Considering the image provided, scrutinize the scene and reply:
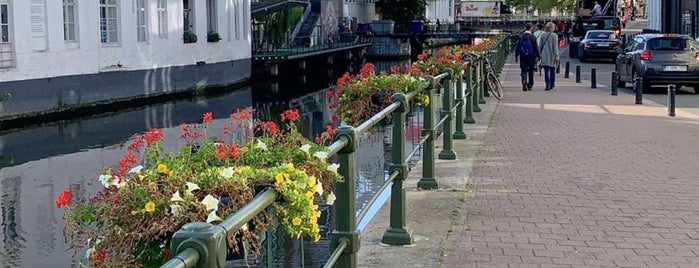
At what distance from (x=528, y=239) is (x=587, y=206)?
154 centimetres

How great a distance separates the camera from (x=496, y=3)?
128m

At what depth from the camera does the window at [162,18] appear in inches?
1338

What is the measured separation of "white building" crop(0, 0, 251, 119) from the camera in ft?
84.0

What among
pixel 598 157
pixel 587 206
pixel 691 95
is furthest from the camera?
pixel 691 95

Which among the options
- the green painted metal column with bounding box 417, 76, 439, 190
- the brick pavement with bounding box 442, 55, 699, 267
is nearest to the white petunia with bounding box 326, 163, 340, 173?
the brick pavement with bounding box 442, 55, 699, 267

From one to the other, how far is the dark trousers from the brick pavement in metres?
7.13

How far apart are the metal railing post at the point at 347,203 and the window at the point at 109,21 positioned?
2650 centimetres

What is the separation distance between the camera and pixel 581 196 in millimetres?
9148

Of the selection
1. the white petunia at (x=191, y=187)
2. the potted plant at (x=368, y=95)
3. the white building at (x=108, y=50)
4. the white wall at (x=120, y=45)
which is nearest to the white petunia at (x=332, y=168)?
the white petunia at (x=191, y=187)

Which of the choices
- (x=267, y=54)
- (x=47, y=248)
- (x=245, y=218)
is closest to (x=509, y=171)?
(x=47, y=248)

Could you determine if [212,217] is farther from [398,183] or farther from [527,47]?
[527,47]

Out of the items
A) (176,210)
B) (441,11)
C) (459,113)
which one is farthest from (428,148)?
(441,11)

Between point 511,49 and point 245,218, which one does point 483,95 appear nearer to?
point 245,218

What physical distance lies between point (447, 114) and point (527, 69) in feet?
46.1
